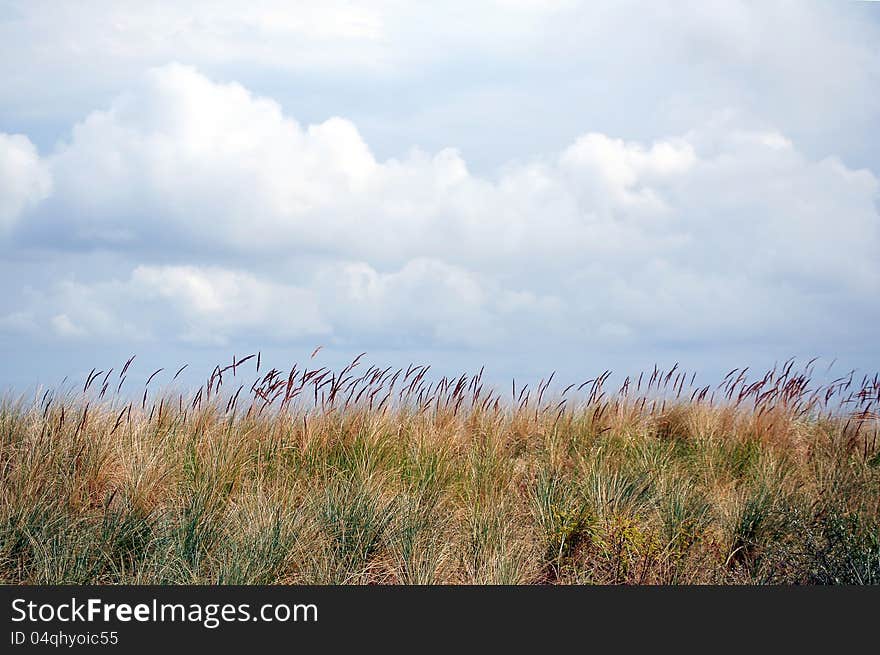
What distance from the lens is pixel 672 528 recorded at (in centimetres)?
570

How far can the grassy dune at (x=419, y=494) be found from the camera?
502cm

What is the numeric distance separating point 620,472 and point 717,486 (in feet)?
4.24

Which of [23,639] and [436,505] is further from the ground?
[436,505]

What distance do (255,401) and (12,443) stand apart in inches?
85.2

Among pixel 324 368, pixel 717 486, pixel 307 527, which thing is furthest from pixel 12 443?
pixel 717 486

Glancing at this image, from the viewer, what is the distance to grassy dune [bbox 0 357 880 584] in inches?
198

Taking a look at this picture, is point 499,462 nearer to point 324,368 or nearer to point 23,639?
point 324,368

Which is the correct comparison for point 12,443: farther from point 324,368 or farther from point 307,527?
point 307,527

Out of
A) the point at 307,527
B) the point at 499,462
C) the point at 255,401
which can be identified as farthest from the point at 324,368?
the point at 307,527

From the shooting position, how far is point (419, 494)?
6.06m

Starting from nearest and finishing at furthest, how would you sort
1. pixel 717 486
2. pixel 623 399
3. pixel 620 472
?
pixel 620 472 → pixel 717 486 → pixel 623 399

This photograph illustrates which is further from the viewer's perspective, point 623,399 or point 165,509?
point 623,399

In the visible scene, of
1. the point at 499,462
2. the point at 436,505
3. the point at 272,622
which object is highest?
the point at 499,462

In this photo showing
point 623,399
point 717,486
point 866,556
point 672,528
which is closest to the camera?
point 866,556
